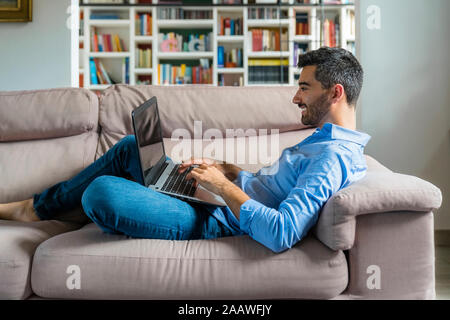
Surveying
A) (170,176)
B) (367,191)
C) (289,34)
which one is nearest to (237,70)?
(289,34)

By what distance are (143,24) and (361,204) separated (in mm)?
4354

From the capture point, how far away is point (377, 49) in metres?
2.36

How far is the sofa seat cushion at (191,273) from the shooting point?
3.59ft

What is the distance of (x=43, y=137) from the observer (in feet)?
6.02

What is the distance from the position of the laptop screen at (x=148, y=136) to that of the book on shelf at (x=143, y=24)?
3594 millimetres

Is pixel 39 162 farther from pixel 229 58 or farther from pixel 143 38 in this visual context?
pixel 229 58

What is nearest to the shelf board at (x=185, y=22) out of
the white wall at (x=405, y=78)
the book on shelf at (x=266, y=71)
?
the book on shelf at (x=266, y=71)

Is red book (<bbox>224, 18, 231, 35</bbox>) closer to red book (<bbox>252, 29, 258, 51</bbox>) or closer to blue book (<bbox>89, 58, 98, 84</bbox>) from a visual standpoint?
red book (<bbox>252, 29, 258, 51</bbox>)

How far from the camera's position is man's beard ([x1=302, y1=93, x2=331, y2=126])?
132 centimetres

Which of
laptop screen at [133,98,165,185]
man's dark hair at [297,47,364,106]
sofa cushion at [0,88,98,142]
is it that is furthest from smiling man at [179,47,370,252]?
sofa cushion at [0,88,98,142]

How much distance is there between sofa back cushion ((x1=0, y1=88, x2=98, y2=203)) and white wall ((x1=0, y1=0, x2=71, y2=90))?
80 centimetres

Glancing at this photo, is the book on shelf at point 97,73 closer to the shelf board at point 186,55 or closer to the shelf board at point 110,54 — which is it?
the shelf board at point 110,54

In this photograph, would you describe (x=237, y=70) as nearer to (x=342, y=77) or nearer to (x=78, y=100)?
(x=78, y=100)

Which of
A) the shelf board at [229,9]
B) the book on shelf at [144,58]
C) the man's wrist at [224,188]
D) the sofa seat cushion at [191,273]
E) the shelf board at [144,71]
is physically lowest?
the sofa seat cushion at [191,273]
